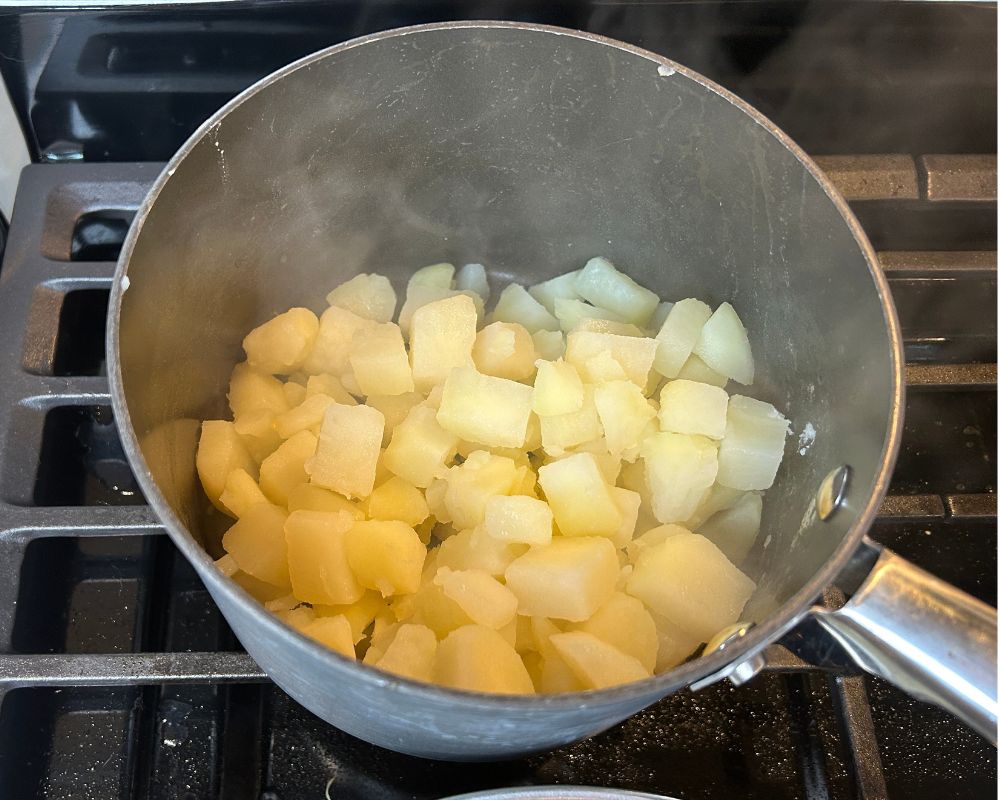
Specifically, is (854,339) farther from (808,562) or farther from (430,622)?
(430,622)

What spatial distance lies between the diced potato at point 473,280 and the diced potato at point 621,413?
28 centimetres

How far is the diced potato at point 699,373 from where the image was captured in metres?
1.09

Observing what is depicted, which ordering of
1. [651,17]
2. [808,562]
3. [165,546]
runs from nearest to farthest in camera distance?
[808,562] < [165,546] < [651,17]

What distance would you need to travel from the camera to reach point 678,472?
0.96m

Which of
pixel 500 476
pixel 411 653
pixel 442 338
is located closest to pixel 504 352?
pixel 442 338

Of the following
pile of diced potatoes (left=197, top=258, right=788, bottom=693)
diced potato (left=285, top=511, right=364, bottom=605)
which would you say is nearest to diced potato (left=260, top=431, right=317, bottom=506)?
pile of diced potatoes (left=197, top=258, right=788, bottom=693)

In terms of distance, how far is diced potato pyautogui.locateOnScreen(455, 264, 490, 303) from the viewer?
1.20 m

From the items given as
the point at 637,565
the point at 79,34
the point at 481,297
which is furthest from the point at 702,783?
the point at 79,34

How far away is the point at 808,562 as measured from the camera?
837 millimetres

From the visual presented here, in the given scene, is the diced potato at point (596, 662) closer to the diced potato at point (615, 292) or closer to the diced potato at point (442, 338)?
the diced potato at point (442, 338)

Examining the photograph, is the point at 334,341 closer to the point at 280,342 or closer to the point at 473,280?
the point at 280,342

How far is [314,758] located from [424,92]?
27.9 inches

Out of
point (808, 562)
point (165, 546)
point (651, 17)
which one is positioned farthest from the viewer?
point (651, 17)

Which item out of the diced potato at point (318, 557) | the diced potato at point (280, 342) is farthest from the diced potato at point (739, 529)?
the diced potato at point (280, 342)
